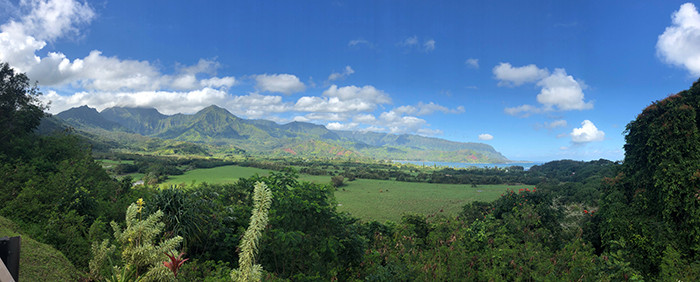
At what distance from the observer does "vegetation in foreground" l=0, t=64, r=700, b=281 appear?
543 cm

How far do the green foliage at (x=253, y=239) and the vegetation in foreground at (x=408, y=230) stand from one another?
101cm

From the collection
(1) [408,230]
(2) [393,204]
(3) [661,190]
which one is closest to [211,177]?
(2) [393,204]

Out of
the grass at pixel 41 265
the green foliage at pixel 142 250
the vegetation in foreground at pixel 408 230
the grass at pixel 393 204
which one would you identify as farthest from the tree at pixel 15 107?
the grass at pixel 393 204

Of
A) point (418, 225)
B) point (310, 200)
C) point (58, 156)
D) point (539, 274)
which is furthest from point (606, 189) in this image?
point (58, 156)

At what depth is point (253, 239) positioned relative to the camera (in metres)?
2.06

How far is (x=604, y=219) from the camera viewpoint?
12180mm

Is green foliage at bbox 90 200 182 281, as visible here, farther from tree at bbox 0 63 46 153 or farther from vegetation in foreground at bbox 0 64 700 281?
tree at bbox 0 63 46 153

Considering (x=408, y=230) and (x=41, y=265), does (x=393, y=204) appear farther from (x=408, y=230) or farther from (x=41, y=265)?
(x=41, y=265)

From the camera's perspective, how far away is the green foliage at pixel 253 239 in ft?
6.56

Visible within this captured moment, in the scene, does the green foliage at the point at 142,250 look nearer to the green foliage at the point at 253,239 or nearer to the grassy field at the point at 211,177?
the green foliage at the point at 253,239

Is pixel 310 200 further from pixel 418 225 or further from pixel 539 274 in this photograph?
pixel 418 225

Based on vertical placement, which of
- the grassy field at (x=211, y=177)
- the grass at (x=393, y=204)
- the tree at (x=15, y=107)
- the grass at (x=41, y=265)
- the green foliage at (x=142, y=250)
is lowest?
the grass at (x=393, y=204)

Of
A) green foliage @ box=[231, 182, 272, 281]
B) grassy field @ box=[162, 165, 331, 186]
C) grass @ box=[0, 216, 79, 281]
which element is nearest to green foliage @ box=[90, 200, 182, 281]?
green foliage @ box=[231, 182, 272, 281]

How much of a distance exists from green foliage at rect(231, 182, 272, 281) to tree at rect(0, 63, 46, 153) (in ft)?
80.1
